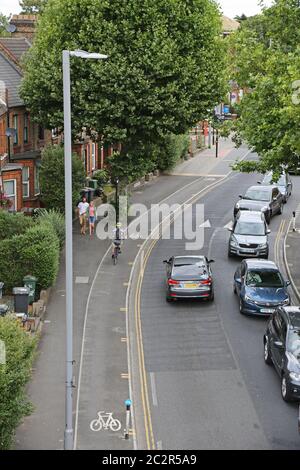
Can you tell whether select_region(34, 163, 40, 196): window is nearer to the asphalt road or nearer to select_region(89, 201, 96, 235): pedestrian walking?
select_region(89, 201, 96, 235): pedestrian walking

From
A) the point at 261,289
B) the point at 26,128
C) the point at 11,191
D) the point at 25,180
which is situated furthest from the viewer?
the point at 26,128

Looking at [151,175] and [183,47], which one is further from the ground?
[183,47]

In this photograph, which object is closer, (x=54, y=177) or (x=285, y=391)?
(x=285, y=391)

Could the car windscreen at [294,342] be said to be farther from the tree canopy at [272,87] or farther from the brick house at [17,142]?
the brick house at [17,142]

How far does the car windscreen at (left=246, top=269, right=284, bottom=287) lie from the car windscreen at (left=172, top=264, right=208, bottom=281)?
171 cm

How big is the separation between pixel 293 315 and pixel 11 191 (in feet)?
67.3

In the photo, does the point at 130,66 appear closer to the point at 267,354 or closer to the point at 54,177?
the point at 54,177

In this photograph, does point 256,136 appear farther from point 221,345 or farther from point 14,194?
point 14,194

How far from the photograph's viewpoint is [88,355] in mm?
23562

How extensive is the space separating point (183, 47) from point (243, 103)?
7.68 m

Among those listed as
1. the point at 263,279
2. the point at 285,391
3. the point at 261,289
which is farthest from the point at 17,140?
the point at 285,391

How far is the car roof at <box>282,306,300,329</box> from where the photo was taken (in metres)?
20.9

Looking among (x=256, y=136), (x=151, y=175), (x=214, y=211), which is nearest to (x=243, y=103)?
(x=256, y=136)

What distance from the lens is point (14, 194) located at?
38.2 meters
